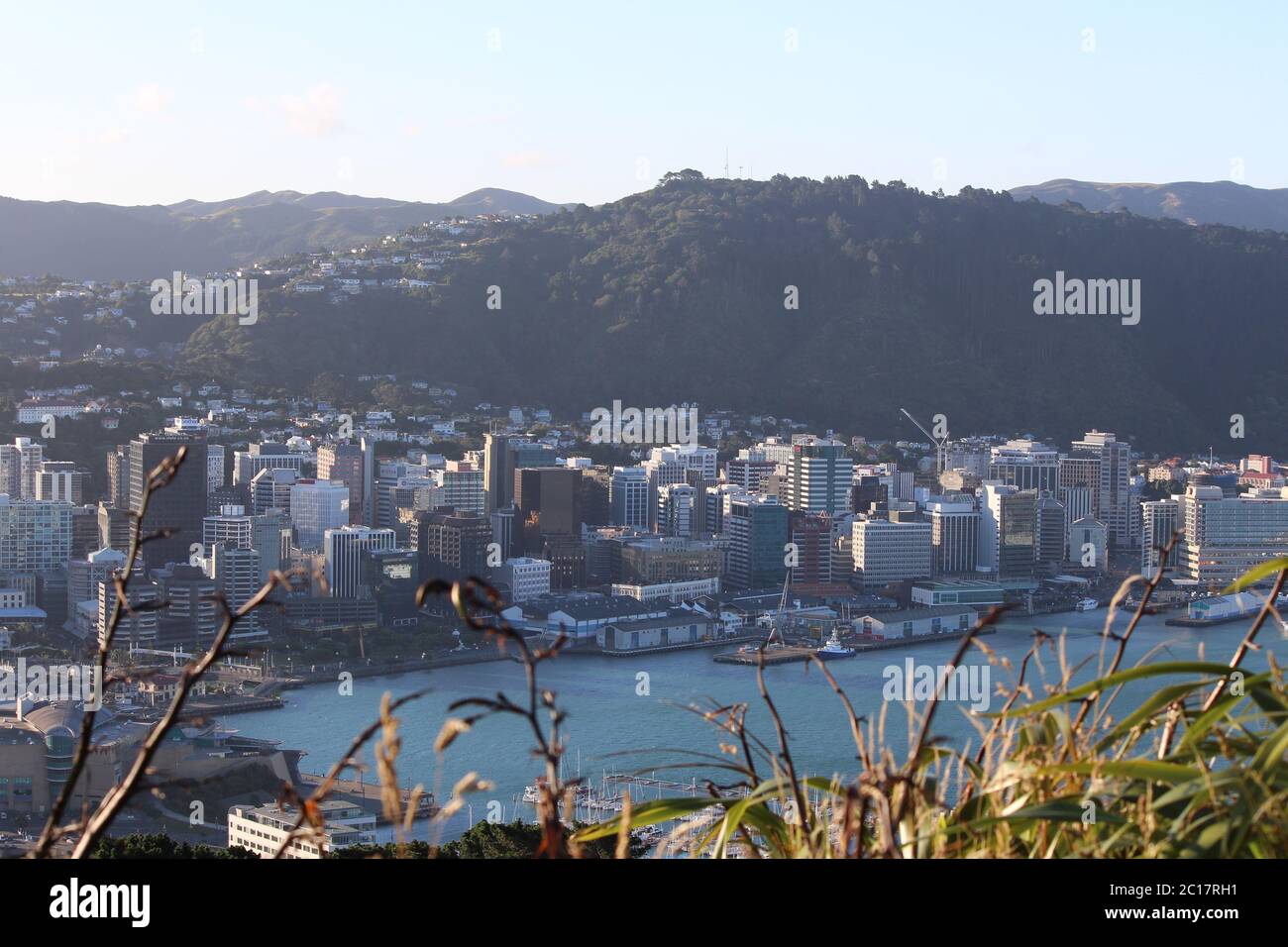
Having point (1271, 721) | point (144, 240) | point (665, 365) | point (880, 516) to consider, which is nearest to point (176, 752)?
point (1271, 721)

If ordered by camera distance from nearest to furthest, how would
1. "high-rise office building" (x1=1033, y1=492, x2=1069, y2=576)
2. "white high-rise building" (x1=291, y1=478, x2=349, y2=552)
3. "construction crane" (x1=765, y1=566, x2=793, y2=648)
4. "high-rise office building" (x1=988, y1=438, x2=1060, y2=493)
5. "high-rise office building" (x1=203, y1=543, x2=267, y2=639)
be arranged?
"high-rise office building" (x1=203, y1=543, x2=267, y2=639)
"construction crane" (x1=765, y1=566, x2=793, y2=648)
"white high-rise building" (x1=291, y1=478, x2=349, y2=552)
"high-rise office building" (x1=1033, y1=492, x2=1069, y2=576)
"high-rise office building" (x1=988, y1=438, x2=1060, y2=493)

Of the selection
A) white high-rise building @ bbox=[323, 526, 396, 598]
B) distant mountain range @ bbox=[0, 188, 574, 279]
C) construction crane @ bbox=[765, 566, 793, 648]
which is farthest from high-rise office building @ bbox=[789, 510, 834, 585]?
distant mountain range @ bbox=[0, 188, 574, 279]

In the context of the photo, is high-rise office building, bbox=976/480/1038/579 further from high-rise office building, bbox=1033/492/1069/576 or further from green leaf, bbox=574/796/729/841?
green leaf, bbox=574/796/729/841

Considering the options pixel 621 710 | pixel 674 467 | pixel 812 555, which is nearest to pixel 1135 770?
pixel 621 710

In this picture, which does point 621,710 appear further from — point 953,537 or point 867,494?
point 867,494

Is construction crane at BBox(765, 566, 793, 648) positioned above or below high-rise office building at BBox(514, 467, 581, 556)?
below

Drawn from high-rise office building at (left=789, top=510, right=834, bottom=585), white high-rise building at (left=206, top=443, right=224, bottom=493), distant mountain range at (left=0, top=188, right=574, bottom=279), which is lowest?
high-rise office building at (left=789, top=510, right=834, bottom=585)

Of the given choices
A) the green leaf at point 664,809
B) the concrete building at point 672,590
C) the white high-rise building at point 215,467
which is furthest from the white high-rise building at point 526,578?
the green leaf at point 664,809
